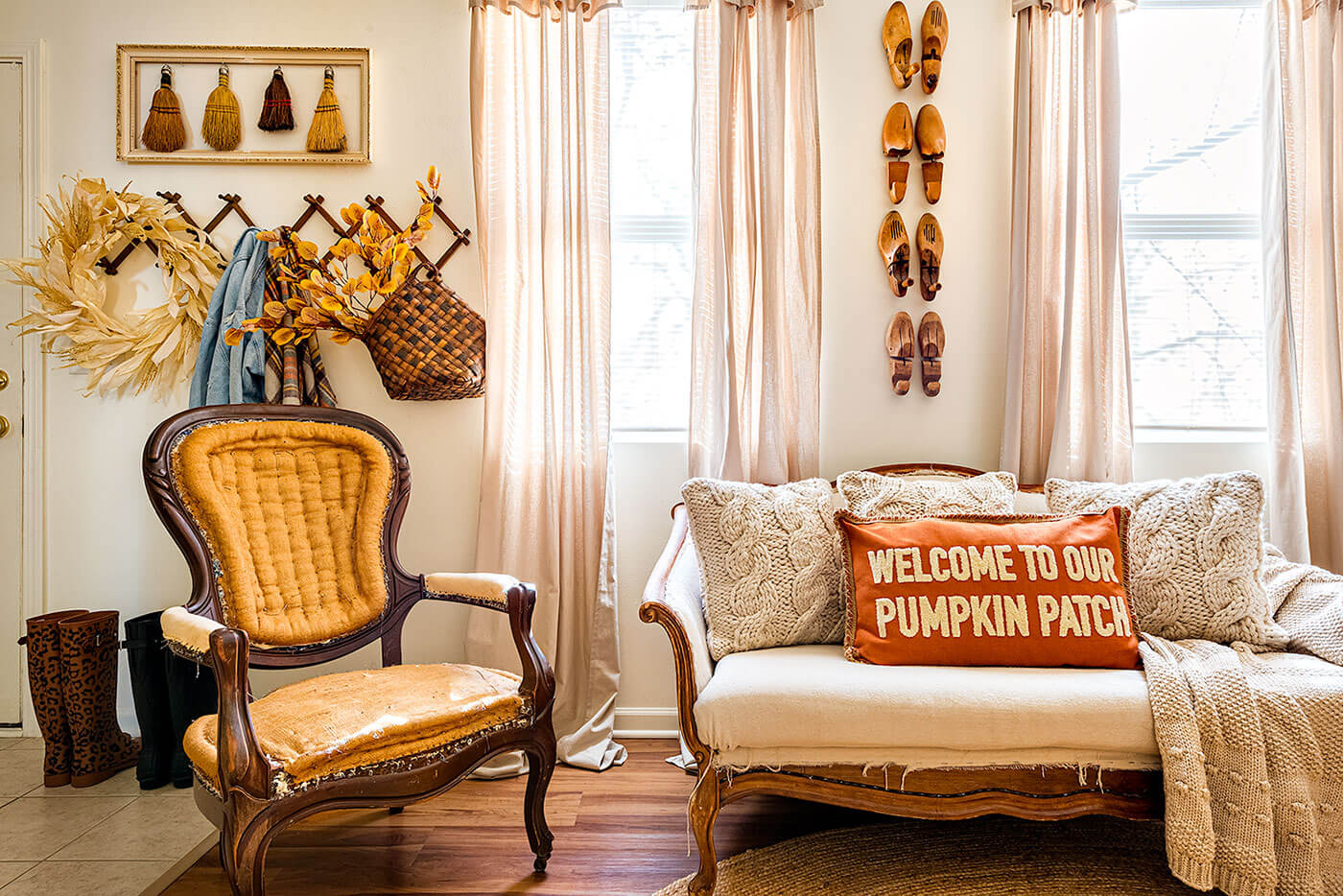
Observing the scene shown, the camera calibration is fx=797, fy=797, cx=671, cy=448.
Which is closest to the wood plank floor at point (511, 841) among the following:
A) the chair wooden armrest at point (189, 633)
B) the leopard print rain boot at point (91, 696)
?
the chair wooden armrest at point (189, 633)

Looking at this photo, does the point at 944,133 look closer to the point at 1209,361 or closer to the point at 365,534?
the point at 1209,361

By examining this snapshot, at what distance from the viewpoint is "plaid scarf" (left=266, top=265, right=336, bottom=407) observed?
248 cm

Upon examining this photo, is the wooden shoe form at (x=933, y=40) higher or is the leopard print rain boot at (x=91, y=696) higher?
the wooden shoe form at (x=933, y=40)

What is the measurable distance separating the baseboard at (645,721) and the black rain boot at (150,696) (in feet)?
4.35

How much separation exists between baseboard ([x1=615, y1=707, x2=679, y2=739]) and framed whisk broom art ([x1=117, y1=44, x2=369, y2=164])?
79.0 inches

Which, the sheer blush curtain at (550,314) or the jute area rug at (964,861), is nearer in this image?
the jute area rug at (964,861)

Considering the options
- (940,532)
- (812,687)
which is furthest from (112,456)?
(940,532)

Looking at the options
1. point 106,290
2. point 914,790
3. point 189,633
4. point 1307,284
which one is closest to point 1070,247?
point 1307,284

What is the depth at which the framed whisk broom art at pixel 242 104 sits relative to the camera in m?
2.57

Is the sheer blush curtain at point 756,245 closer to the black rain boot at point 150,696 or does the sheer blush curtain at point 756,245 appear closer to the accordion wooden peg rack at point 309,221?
the accordion wooden peg rack at point 309,221

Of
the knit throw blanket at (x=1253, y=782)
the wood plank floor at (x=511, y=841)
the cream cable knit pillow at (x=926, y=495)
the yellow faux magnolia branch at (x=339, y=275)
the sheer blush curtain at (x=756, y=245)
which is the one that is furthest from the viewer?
the sheer blush curtain at (x=756, y=245)

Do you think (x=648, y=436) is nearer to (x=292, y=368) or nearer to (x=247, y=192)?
(x=292, y=368)

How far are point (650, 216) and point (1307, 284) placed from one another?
2070mm

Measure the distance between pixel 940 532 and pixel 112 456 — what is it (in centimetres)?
259
